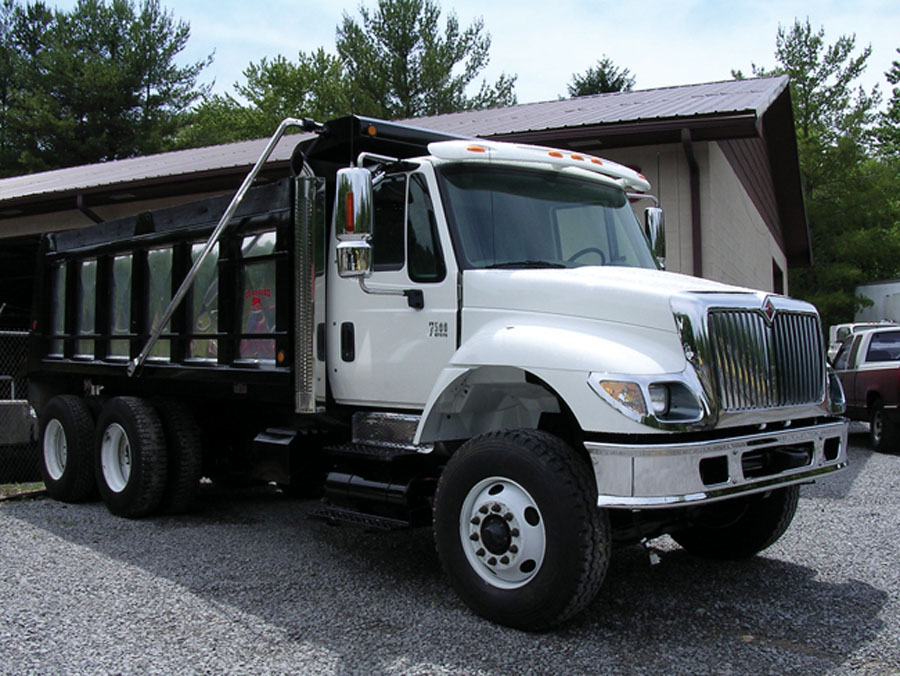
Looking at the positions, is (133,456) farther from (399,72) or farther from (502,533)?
(399,72)

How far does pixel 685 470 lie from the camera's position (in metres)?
4.19

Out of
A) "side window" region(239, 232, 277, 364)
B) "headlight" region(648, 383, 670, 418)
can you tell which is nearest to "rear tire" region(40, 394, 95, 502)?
"side window" region(239, 232, 277, 364)

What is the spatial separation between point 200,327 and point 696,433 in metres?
4.32

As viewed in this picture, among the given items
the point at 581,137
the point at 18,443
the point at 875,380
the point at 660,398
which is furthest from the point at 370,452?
the point at 875,380

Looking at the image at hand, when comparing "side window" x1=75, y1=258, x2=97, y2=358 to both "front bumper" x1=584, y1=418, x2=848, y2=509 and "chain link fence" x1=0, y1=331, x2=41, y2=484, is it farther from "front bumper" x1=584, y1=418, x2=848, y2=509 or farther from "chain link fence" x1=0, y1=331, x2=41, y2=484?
"front bumper" x1=584, y1=418, x2=848, y2=509

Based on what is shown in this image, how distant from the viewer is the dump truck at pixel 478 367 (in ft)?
14.3

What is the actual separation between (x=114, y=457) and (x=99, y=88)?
111 feet

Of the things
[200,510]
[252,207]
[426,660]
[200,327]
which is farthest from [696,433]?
[200,510]

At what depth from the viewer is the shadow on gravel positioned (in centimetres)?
421

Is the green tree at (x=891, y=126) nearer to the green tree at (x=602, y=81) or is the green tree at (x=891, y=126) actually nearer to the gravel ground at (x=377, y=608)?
the green tree at (x=602, y=81)

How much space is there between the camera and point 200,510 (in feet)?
26.3

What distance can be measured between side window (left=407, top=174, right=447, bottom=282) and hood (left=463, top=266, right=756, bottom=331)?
9.9 inches

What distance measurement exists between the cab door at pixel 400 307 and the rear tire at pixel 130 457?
7.57ft

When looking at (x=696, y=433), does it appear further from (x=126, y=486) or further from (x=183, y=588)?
(x=126, y=486)
